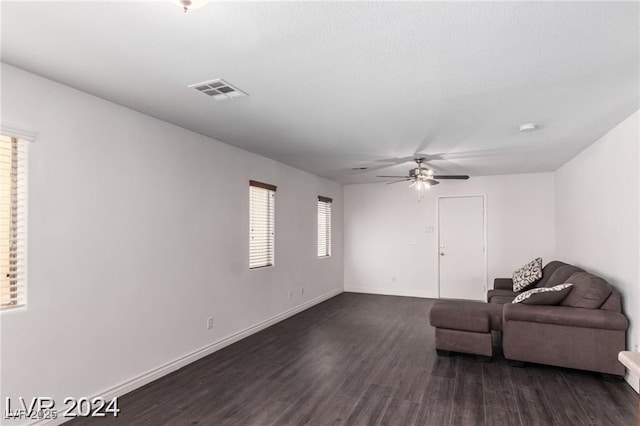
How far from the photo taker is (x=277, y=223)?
5.56 metres

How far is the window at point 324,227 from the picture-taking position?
7.25m

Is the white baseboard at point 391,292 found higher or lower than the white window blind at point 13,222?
lower

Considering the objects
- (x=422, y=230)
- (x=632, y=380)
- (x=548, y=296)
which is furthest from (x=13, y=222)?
(x=422, y=230)

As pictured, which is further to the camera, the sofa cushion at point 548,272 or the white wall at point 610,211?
the sofa cushion at point 548,272

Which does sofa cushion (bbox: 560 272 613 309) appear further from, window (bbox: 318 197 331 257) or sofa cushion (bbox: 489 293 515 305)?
window (bbox: 318 197 331 257)

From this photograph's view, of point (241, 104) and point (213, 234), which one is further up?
point (241, 104)

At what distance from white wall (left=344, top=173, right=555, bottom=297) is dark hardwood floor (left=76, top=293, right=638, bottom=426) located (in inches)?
128

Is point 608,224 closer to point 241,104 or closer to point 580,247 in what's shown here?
point 580,247

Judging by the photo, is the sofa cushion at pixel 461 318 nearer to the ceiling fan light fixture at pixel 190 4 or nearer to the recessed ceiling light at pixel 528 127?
the recessed ceiling light at pixel 528 127

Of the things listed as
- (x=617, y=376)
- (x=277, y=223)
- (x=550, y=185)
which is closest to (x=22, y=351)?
(x=277, y=223)

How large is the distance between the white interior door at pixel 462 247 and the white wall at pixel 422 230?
14 cm

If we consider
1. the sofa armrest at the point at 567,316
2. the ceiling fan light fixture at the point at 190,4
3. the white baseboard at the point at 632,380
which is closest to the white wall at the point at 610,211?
the sofa armrest at the point at 567,316

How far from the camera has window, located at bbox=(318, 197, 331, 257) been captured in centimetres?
725

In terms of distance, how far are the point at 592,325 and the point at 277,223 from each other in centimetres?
399
